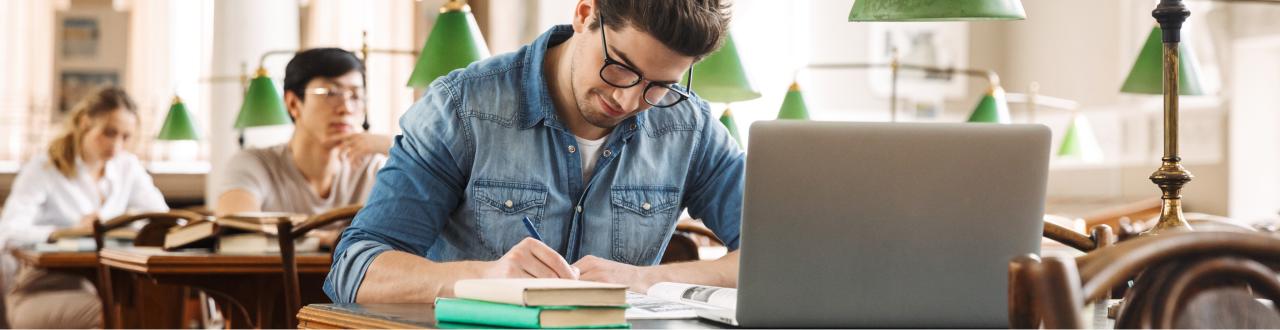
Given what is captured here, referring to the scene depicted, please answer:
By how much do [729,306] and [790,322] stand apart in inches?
8.3

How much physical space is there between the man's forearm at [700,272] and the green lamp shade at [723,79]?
1251 millimetres

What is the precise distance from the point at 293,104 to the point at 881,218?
2999 mm

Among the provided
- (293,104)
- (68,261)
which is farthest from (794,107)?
(68,261)

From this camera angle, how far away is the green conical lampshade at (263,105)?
4.23 m

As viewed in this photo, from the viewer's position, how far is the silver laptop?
1.18 meters

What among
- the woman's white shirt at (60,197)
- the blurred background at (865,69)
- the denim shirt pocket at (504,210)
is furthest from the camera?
the blurred background at (865,69)

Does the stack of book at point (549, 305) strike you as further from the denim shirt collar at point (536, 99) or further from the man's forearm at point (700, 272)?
the denim shirt collar at point (536, 99)

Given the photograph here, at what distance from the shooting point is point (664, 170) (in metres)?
2.03

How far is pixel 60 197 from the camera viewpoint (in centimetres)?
558

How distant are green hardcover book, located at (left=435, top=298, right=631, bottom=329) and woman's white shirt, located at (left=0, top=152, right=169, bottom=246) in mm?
4411

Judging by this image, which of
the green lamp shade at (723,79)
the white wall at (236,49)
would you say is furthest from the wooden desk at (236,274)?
the white wall at (236,49)

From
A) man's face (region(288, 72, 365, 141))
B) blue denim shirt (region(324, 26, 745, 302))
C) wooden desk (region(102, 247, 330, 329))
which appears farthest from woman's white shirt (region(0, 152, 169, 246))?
blue denim shirt (region(324, 26, 745, 302))

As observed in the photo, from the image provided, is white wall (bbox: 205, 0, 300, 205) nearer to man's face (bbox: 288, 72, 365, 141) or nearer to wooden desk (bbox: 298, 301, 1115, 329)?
man's face (bbox: 288, 72, 365, 141)

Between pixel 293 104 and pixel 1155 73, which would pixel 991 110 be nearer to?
pixel 1155 73
